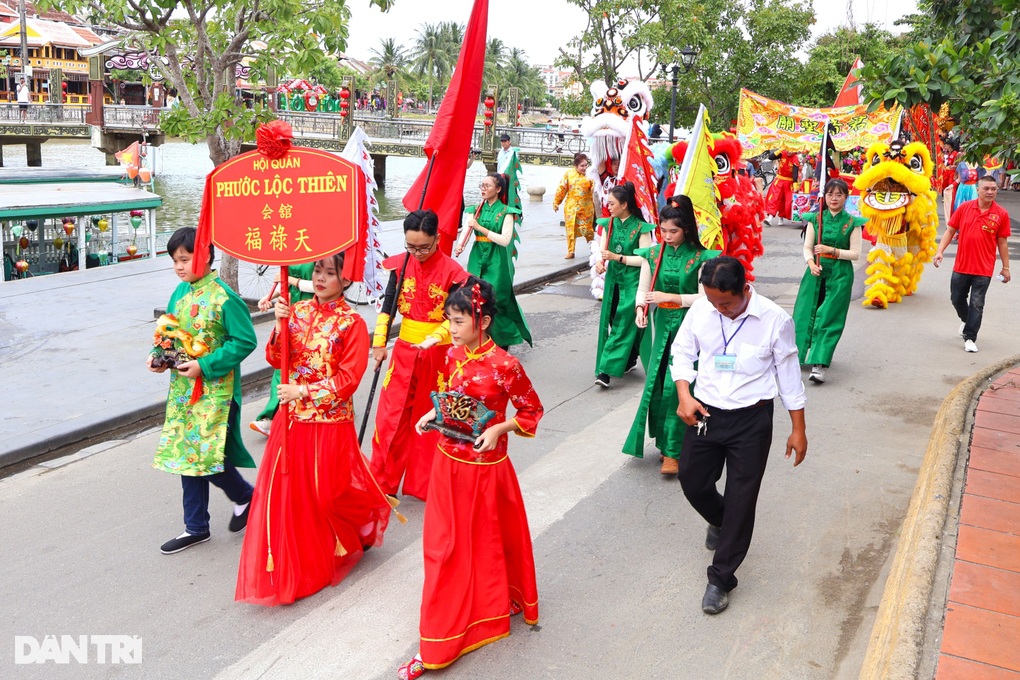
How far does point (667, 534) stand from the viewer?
511 cm

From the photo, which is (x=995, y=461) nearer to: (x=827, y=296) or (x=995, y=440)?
(x=995, y=440)

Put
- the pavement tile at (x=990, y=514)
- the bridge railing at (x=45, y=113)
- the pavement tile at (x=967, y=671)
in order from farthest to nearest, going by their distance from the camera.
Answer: the bridge railing at (x=45, y=113) < the pavement tile at (x=990, y=514) < the pavement tile at (x=967, y=671)

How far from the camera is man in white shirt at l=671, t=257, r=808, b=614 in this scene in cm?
406

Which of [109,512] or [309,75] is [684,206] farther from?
[309,75]

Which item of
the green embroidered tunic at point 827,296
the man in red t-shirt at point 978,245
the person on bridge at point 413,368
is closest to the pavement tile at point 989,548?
the person on bridge at point 413,368

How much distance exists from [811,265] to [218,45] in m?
6.61

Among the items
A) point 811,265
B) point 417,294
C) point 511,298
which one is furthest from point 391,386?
point 811,265

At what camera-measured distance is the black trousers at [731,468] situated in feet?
13.4

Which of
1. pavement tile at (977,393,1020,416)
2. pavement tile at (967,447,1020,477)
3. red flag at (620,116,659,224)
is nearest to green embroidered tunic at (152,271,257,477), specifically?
red flag at (620,116,659,224)

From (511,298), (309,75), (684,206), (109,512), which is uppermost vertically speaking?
(309,75)

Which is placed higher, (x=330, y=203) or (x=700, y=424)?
(x=330, y=203)

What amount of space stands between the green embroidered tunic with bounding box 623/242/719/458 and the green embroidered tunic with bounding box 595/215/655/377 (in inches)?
62.0

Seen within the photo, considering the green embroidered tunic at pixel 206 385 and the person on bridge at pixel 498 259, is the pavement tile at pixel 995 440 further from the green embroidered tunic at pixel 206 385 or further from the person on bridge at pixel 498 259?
the green embroidered tunic at pixel 206 385

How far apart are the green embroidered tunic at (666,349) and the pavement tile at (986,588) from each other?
1.97 metres
